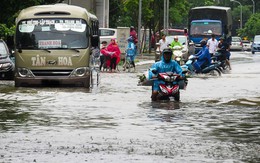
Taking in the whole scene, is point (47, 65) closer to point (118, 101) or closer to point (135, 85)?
point (135, 85)

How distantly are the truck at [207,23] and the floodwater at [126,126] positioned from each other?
1401 inches

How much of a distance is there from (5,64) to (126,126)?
16.8 metres

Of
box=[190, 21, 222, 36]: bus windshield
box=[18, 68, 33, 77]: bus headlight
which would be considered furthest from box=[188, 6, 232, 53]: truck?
box=[18, 68, 33, 77]: bus headlight

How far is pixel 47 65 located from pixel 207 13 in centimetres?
4040

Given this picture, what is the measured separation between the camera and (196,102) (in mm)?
23469

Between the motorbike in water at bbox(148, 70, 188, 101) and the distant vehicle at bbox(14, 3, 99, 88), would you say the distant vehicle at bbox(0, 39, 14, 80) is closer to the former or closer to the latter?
the distant vehicle at bbox(14, 3, 99, 88)

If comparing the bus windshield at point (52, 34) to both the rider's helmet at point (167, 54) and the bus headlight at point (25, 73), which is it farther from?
the rider's helmet at point (167, 54)

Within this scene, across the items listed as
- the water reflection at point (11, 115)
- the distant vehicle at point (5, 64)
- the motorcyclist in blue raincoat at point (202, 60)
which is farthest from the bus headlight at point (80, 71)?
the motorcyclist in blue raincoat at point (202, 60)

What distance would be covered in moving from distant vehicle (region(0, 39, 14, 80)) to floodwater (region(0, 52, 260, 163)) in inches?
212

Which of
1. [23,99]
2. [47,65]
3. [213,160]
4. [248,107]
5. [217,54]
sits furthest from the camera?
[217,54]

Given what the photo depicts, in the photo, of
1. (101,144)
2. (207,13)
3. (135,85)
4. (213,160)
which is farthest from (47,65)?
(207,13)

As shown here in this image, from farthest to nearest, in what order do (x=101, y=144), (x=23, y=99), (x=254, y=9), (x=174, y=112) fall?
1. (x=254, y=9)
2. (x=23, y=99)
3. (x=174, y=112)
4. (x=101, y=144)

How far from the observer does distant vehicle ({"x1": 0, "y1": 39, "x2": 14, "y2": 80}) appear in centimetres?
3294

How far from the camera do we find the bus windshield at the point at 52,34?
28.8 meters
